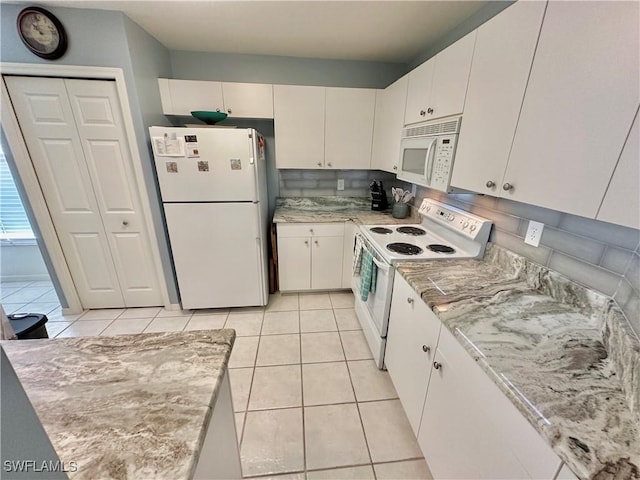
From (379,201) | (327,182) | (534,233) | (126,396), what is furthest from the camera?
(327,182)

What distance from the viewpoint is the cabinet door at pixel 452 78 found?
4.28ft

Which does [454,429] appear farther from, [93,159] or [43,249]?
[43,249]

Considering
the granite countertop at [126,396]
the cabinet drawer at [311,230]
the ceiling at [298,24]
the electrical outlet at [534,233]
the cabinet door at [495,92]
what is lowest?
the cabinet drawer at [311,230]

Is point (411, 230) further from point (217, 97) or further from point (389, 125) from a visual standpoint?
point (217, 97)

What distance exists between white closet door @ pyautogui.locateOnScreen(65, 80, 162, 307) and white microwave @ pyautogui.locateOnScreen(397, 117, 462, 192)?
7.56 ft

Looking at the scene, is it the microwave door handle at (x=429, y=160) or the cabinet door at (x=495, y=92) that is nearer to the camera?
the cabinet door at (x=495, y=92)

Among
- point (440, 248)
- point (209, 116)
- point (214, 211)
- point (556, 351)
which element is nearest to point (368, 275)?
point (440, 248)

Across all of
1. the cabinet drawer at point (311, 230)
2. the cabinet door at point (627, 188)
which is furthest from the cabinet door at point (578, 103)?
the cabinet drawer at point (311, 230)

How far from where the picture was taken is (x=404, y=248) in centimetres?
168

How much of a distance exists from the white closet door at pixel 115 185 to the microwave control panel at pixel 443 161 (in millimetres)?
2405

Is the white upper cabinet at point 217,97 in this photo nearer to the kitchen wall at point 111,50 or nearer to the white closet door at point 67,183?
the kitchen wall at point 111,50

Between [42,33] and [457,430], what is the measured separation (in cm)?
336

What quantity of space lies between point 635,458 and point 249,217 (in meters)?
2.22

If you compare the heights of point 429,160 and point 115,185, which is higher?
point 429,160
